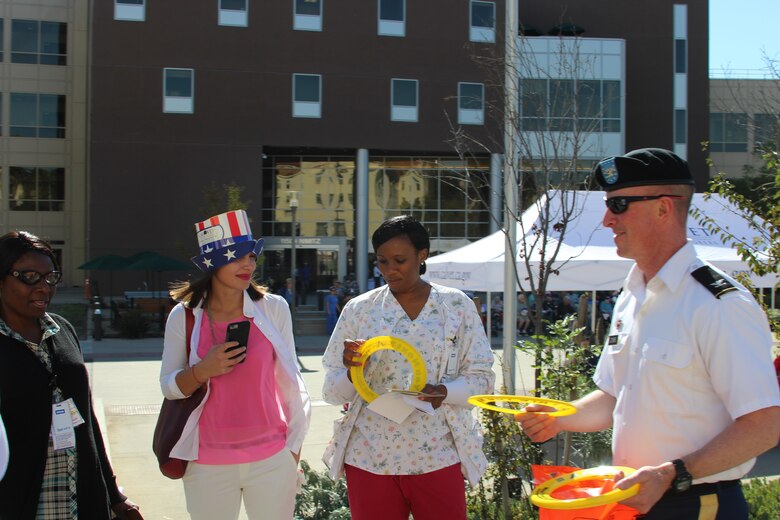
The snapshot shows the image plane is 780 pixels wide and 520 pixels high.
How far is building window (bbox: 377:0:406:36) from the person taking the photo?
3628 cm

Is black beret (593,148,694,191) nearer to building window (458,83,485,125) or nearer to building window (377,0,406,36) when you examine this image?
building window (458,83,485,125)

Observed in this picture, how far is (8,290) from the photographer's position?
3.00 metres

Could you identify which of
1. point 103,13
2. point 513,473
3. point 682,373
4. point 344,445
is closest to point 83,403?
point 344,445

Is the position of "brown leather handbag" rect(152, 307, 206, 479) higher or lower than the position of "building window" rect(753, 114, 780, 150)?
lower

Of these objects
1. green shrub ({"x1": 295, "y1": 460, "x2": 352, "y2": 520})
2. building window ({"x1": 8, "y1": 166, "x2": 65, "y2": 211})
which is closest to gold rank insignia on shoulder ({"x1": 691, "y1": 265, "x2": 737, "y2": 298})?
green shrub ({"x1": 295, "y1": 460, "x2": 352, "y2": 520})

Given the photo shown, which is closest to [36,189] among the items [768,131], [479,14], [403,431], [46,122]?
[46,122]

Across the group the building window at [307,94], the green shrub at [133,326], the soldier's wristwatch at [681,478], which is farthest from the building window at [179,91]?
the soldier's wristwatch at [681,478]

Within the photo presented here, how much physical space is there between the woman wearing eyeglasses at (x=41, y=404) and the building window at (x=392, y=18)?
115ft

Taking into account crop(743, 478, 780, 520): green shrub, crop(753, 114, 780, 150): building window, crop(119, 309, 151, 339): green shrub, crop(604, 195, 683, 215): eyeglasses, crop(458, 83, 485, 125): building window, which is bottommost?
crop(119, 309, 151, 339): green shrub

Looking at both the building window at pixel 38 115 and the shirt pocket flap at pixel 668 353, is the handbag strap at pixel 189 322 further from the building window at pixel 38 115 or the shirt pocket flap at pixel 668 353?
the building window at pixel 38 115

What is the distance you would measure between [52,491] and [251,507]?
868 millimetres

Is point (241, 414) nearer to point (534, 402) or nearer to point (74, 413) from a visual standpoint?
point (74, 413)

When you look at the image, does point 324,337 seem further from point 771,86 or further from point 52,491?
point 52,491

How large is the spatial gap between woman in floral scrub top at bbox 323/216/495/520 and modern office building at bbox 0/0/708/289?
2974cm
